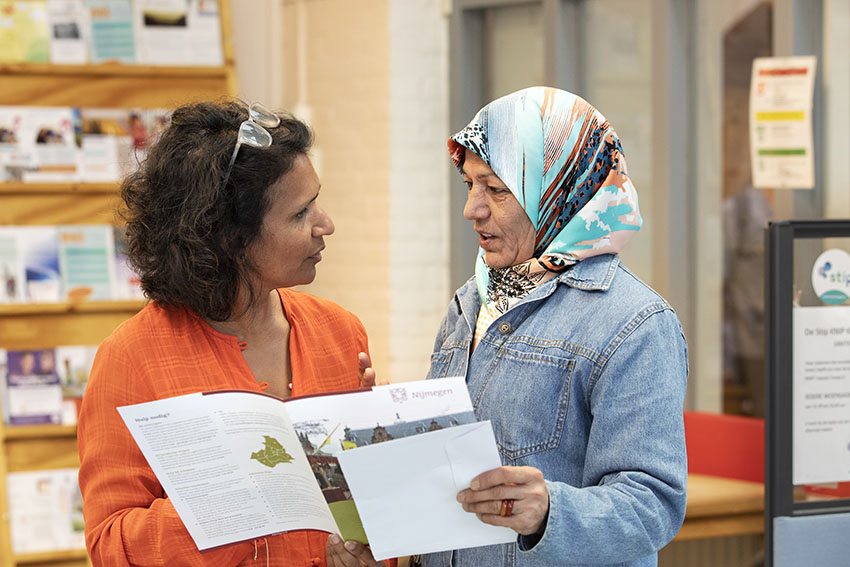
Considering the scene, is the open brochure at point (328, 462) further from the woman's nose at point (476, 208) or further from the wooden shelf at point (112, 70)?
the wooden shelf at point (112, 70)

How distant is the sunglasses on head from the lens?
5.53ft

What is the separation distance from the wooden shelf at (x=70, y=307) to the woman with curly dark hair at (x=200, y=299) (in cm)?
204

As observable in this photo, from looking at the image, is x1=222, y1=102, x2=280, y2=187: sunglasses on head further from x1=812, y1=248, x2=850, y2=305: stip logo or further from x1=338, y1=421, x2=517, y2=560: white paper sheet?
x1=812, y1=248, x2=850, y2=305: stip logo

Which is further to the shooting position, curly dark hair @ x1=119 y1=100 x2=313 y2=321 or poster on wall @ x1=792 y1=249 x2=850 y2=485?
poster on wall @ x1=792 y1=249 x2=850 y2=485

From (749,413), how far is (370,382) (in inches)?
110

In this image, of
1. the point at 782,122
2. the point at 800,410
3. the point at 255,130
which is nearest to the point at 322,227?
the point at 255,130

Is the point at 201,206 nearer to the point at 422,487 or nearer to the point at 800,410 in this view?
the point at 422,487

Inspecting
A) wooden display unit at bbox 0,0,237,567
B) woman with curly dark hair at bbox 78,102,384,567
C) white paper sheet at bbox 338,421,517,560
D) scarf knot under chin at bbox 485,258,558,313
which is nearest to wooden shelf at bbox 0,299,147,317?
wooden display unit at bbox 0,0,237,567

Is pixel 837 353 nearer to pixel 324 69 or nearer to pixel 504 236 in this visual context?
pixel 504 236

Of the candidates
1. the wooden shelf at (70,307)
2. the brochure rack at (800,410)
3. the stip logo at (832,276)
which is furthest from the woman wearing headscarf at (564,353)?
the wooden shelf at (70,307)

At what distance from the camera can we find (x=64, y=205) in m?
3.81

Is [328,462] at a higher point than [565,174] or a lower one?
lower

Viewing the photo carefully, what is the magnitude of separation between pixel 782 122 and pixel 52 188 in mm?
2927

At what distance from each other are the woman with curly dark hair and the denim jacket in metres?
0.35
